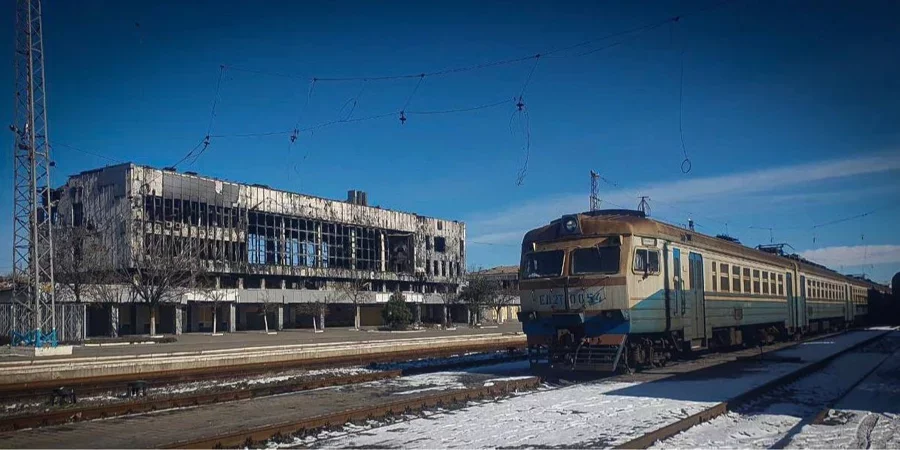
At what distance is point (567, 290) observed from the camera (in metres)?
17.4

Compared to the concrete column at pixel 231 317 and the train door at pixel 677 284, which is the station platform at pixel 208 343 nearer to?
the concrete column at pixel 231 317

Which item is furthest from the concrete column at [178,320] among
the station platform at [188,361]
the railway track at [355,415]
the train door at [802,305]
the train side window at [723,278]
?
the railway track at [355,415]

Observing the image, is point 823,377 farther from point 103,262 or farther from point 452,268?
point 452,268

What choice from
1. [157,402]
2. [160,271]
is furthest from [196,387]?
[160,271]

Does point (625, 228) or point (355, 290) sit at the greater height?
point (625, 228)

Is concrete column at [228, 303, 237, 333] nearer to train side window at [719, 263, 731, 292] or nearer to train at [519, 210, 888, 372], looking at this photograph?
train at [519, 210, 888, 372]

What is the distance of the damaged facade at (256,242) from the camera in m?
57.3

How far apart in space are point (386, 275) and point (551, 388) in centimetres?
6342

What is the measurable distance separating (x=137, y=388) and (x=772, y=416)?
12.6m

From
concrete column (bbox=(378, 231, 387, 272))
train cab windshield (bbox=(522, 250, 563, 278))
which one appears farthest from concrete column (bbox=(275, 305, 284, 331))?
train cab windshield (bbox=(522, 250, 563, 278))

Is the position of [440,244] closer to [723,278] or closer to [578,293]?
[723,278]

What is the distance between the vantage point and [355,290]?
67.9 metres

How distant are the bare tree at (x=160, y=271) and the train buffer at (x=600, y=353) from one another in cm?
3556

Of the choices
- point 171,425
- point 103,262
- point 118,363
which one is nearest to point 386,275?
point 103,262
